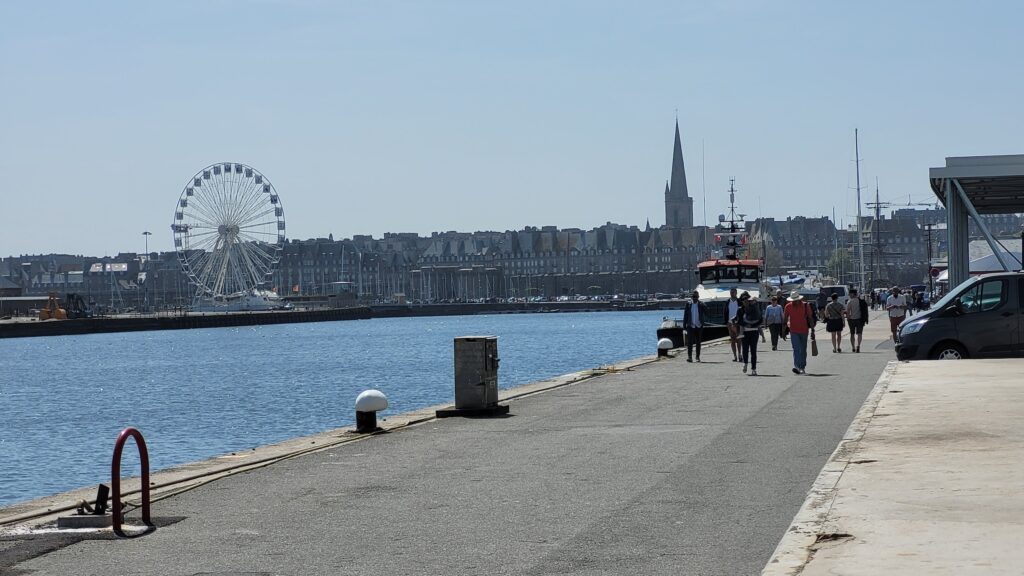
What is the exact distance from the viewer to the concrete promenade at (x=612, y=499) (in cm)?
961

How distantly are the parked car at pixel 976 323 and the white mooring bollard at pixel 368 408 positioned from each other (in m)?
13.0

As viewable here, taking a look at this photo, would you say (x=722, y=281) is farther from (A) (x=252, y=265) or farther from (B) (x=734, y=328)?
(A) (x=252, y=265)

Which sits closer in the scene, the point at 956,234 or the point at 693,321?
the point at 693,321

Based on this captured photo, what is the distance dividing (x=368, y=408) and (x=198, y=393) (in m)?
39.5

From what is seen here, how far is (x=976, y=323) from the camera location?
2788 cm

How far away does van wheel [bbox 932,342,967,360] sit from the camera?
93.0 ft

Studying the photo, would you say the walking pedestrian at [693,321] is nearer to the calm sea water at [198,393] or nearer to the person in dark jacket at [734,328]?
the person in dark jacket at [734,328]

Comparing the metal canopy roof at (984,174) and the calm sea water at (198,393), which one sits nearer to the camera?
the calm sea water at (198,393)

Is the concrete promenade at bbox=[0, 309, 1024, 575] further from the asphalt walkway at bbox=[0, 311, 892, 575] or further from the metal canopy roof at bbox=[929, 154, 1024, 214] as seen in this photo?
the metal canopy roof at bbox=[929, 154, 1024, 214]

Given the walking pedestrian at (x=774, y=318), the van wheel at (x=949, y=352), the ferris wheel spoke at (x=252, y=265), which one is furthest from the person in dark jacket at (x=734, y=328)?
the ferris wheel spoke at (x=252, y=265)

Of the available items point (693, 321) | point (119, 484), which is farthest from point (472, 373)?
point (693, 321)

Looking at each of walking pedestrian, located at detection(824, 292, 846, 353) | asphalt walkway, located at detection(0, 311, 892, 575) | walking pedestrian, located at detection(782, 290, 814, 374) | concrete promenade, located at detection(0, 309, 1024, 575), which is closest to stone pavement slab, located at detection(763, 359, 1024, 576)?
concrete promenade, located at detection(0, 309, 1024, 575)

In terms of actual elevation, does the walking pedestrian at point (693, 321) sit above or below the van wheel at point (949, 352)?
above

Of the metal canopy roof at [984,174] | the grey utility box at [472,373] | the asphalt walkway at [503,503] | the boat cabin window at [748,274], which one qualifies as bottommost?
the asphalt walkway at [503,503]
